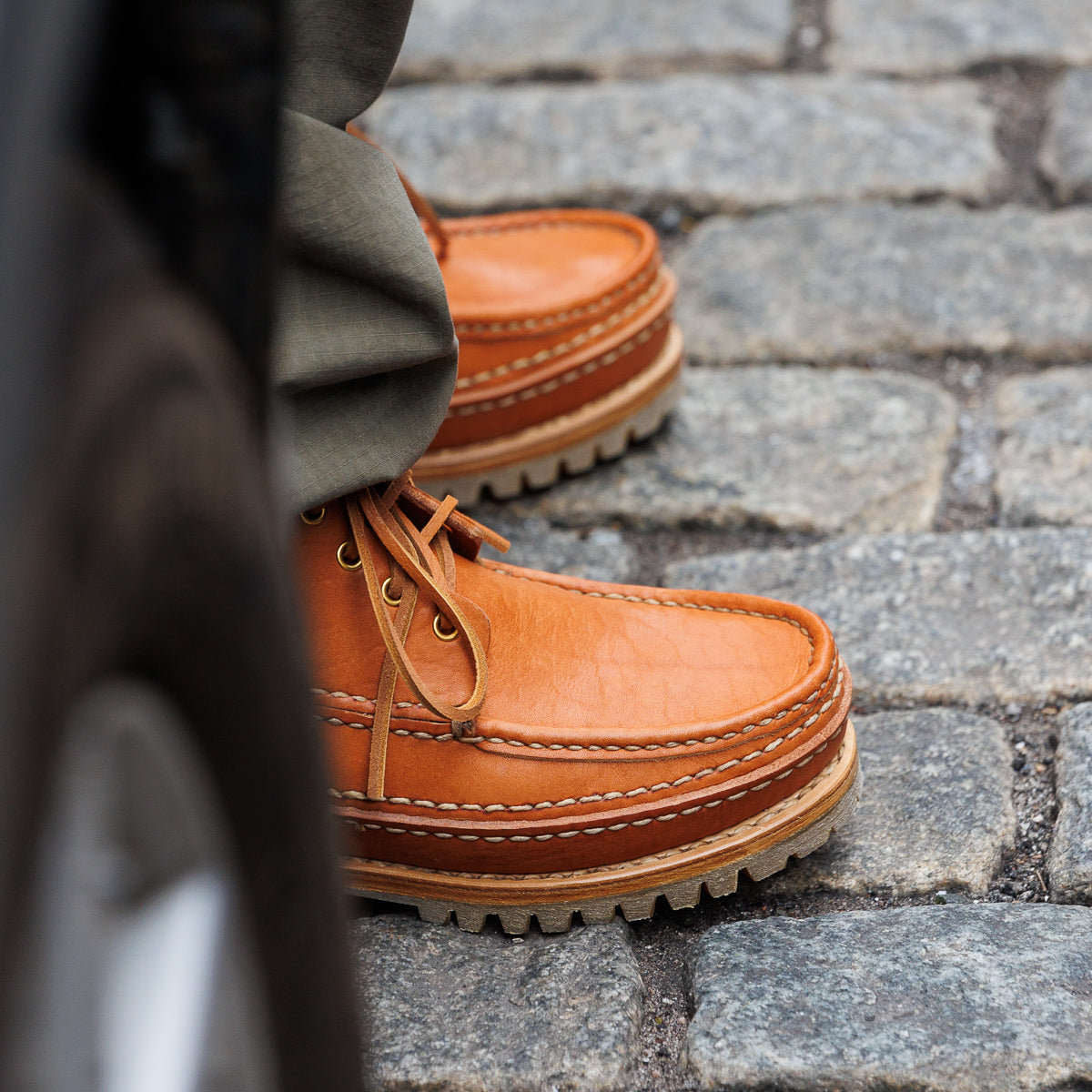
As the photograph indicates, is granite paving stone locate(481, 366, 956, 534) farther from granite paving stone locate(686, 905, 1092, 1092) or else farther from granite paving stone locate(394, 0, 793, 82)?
granite paving stone locate(394, 0, 793, 82)

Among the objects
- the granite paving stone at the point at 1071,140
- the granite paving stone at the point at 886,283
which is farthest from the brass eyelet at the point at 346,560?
the granite paving stone at the point at 1071,140

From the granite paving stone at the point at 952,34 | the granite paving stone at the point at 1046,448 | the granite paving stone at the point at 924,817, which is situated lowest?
the granite paving stone at the point at 924,817

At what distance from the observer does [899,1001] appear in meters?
0.79

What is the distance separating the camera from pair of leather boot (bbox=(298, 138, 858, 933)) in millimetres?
878

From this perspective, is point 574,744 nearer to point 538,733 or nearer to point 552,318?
point 538,733

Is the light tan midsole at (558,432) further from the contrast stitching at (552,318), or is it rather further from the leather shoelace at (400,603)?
the leather shoelace at (400,603)

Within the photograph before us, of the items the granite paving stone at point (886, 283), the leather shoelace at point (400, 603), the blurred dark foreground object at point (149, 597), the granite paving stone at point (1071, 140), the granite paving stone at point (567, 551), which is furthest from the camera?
the granite paving stone at point (1071, 140)

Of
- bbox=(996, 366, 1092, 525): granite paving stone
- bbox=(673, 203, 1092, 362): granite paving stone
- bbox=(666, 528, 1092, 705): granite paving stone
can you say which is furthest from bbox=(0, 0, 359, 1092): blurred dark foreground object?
bbox=(673, 203, 1092, 362): granite paving stone

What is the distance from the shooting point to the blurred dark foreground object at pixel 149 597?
0.30 m

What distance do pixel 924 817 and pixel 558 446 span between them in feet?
2.03

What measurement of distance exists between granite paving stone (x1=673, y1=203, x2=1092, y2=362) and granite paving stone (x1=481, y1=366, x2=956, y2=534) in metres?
0.11

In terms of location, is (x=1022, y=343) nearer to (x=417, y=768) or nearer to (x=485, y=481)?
(x=485, y=481)

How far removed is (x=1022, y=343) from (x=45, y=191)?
4.99 ft

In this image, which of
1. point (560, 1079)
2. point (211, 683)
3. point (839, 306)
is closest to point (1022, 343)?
point (839, 306)
